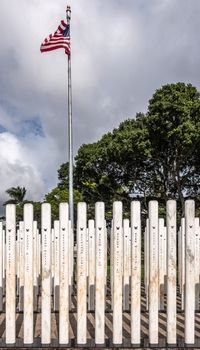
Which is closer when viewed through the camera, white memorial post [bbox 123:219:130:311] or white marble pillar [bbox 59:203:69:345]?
white marble pillar [bbox 59:203:69:345]

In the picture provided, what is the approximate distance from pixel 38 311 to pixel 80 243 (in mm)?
3594

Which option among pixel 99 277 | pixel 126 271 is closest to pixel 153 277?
pixel 99 277

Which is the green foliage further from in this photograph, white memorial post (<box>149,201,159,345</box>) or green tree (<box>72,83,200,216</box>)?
white memorial post (<box>149,201,159,345</box>)

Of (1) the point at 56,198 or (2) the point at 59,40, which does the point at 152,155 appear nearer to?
(2) the point at 59,40

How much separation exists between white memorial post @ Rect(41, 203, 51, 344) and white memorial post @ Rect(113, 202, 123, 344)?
2.93 ft

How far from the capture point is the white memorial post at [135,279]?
5.44 metres

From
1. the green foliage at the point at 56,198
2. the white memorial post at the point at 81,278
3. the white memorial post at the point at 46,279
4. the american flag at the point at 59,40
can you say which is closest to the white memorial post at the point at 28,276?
the white memorial post at the point at 46,279

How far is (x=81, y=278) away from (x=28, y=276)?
726 millimetres

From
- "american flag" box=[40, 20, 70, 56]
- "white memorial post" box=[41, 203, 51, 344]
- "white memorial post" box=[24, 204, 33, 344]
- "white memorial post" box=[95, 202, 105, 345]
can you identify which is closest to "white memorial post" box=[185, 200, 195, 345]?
"white memorial post" box=[95, 202, 105, 345]

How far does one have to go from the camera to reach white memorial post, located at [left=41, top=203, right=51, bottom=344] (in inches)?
213

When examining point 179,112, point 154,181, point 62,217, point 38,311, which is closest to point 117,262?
point 62,217

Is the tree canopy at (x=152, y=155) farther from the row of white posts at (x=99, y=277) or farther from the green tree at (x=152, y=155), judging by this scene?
the row of white posts at (x=99, y=277)

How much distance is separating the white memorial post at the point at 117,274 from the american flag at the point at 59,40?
15.3 meters

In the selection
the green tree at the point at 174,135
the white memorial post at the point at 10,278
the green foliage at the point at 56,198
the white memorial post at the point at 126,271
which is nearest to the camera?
the white memorial post at the point at 10,278
